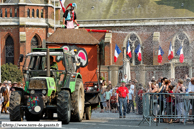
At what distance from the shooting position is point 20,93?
14.1 meters

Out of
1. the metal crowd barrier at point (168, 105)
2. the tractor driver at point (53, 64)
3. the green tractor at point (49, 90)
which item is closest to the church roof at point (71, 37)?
the green tractor at point (49, 90)

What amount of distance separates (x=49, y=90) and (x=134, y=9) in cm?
3922

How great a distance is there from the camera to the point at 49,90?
13.7 m

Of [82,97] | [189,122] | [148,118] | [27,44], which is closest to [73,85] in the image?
[82,97]

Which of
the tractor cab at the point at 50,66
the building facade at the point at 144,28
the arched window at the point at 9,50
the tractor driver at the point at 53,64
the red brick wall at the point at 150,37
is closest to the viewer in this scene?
the tractor cab at the point at 50,66

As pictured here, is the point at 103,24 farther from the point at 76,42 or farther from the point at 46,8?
the point at 76,42

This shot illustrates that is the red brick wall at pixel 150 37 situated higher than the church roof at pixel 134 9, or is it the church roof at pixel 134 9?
the church roof at pixel 134 9

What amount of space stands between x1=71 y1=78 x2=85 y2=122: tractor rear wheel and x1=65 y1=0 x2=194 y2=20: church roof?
3583 centimetres

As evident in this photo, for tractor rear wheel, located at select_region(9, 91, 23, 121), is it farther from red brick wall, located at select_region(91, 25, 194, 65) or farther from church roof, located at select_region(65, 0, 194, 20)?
church roof, located at select_region(65, 0, 194, 20)

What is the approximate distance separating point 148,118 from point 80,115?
2.51 metres

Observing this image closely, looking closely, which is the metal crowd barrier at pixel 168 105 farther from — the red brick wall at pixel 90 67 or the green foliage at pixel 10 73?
the green foliage at pixel 10 73

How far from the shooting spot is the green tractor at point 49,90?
13562 mm

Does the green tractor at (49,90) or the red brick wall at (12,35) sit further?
the red brick wall at (12,35)

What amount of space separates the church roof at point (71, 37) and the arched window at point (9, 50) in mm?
32047
